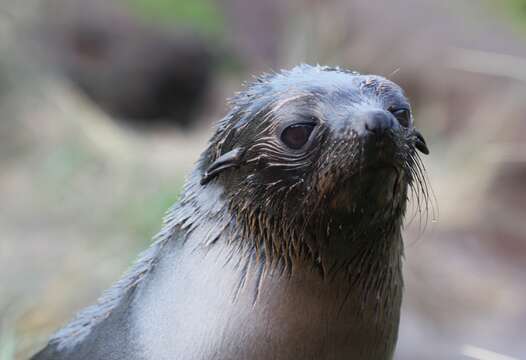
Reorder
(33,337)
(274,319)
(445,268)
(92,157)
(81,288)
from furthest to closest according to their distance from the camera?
(92,157)
(445,268)
(81,288)
(33,337)
(274,319)

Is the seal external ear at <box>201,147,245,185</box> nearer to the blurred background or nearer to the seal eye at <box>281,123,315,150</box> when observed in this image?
the seal eye at <box>281,123,315,150</box>

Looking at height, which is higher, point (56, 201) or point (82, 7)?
point (82, 7)

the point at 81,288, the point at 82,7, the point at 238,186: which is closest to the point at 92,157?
the point at 81,288

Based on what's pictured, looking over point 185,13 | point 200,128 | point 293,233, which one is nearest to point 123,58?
point 200,128

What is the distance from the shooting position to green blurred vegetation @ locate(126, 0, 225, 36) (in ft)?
31.4

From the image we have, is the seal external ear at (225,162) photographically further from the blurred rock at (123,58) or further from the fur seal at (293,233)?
the blurred rock at (123,58)

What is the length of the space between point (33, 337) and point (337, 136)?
93.3 inches

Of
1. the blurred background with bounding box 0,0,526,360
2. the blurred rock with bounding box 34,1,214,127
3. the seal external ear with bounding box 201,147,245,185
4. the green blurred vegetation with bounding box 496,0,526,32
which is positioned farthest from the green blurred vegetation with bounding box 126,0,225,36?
the seal external ear with bounding box 201,147,245,185

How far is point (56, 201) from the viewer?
248 inches

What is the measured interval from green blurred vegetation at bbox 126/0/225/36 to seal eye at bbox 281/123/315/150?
24.9 feet

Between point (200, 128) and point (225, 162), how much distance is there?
676 cm

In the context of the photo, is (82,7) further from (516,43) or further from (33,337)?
(33,337)

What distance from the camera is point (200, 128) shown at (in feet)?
29.1

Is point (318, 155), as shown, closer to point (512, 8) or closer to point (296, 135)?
point (296, 135)
